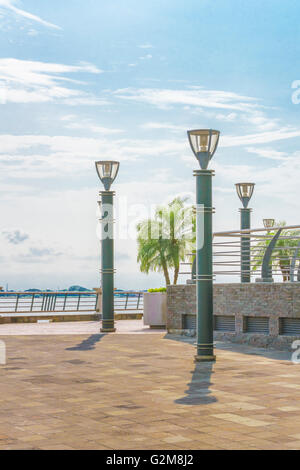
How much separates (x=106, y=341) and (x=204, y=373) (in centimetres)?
601

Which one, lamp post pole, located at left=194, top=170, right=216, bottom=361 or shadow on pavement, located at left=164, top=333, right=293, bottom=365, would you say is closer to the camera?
lamp post pole, located at left=194, top=170, right=216, bottom=361

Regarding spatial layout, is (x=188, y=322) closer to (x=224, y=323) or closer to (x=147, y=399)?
(x=224, y=323)

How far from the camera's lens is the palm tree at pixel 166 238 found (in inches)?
Result: 1649

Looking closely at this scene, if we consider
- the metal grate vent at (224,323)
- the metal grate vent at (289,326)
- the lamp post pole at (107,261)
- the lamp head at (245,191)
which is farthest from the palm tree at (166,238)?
the metal grate vent at (289,326)

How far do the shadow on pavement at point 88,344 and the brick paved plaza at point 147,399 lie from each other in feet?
0.72

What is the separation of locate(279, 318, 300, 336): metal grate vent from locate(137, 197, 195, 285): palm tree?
2705 cm

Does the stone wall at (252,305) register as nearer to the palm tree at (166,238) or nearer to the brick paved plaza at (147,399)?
the brick paved plaza at (147,399)

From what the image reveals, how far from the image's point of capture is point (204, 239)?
42.1 feet

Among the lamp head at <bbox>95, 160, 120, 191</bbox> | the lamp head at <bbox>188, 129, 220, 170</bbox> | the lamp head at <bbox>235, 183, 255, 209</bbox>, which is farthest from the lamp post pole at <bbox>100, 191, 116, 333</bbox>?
the lamp head at <bbox>188, 129, 220, 170</bbox>

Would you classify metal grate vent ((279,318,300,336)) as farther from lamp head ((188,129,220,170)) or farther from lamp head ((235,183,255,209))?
lamp head ((235,183,255,209))

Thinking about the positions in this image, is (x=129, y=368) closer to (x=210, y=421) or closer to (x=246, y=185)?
(x=210, y=421)

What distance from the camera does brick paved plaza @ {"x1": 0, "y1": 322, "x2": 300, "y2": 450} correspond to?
651 cm

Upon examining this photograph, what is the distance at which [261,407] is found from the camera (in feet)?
26.3
